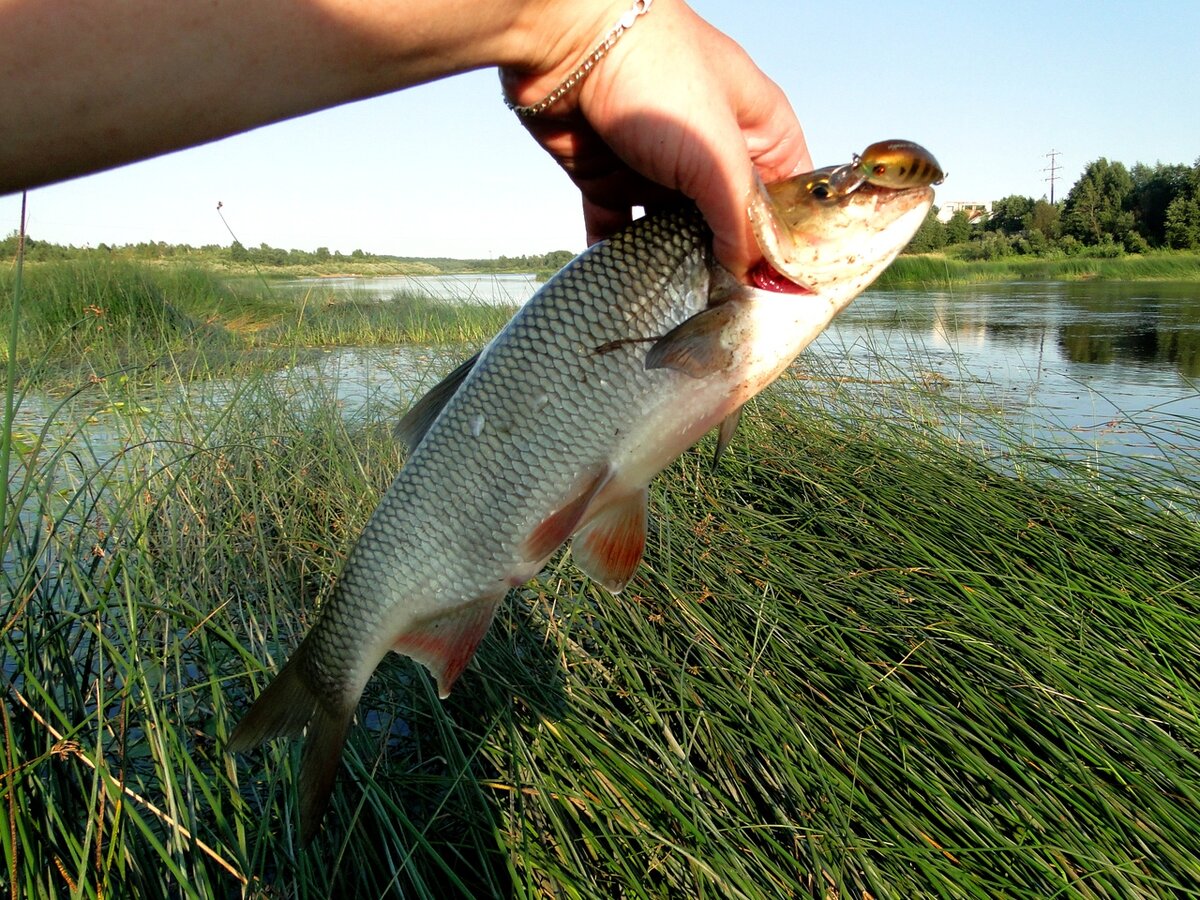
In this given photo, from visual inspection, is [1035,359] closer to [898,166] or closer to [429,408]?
[898,166]

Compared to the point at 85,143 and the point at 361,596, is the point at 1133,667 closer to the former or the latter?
the point at 361,596

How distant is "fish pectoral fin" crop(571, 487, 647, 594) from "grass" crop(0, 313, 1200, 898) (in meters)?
0.76

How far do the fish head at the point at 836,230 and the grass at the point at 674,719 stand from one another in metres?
1.26

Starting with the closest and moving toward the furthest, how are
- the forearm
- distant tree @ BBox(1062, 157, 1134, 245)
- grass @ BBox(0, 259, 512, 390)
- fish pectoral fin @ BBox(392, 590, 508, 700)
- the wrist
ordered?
the forearm
the wrist
fish pectoral fin @ BBox(392, 590, 508, 700)
grass @ BBox(0, 259, 512, 390)
distant tree @ BBox(1062, 157, 1134, 245)

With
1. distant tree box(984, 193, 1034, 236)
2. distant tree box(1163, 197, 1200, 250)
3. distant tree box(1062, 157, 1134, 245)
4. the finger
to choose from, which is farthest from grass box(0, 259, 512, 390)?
distant tree box(984, 193, 1034, 236)

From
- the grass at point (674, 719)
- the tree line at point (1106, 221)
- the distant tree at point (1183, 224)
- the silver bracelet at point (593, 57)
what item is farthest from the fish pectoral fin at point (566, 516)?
the distant tree at point (1183, 224)

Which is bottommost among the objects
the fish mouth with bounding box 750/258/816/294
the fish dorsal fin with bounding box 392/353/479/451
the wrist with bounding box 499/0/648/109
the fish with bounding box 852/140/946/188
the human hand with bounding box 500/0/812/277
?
the fish dorsal fin with bounding box 392/353/479/451

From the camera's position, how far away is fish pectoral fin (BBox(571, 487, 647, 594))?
1593mm

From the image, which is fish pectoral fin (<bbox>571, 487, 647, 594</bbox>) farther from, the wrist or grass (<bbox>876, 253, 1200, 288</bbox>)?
grass (<bbox>876, 253, 1200, 288</bbox>)

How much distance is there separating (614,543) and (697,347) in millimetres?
427

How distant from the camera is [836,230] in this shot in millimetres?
1471

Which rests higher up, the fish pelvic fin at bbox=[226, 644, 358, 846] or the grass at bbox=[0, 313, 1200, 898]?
the fish pelvic fin at bbox=[226, 644, 358, 846]

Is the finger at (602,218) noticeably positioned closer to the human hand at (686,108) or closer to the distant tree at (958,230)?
the human hand at (686,108)

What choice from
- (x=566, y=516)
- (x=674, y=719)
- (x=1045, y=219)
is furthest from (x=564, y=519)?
(x=1045, y=219)
